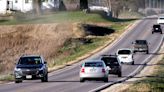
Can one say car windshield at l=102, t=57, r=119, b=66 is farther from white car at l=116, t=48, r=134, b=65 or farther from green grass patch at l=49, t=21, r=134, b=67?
green grass patch at l=49, t=21, r=134, b=67

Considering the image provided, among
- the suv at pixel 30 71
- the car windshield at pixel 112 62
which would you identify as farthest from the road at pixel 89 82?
the car windshield at pixel 112 62

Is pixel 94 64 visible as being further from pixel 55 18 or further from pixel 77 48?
pixel 55 18

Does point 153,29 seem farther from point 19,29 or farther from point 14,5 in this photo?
point 14,5

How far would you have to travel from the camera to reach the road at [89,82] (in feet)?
115

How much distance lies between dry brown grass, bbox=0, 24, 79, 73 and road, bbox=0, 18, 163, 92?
6.87 m

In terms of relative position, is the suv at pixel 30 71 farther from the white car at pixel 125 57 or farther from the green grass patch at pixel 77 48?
the green grass patch at pixel 77 48

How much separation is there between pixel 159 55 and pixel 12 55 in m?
18.4

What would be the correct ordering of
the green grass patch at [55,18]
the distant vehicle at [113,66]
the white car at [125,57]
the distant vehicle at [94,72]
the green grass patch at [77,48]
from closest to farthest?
the distant vehicle at [94,72] < the distant vehicle at [113,66] < the white car at [125,57] < the green grass patch at [77,48] < the green grass patch at [55,18]

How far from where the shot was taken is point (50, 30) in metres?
90.4

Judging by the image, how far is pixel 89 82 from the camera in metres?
41.8

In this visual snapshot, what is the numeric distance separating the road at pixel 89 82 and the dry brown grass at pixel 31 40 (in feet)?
22.5

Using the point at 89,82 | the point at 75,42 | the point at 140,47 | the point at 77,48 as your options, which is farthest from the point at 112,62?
the point at 75,42

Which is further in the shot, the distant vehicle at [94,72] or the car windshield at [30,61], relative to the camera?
the distant vehicle at [94,72]

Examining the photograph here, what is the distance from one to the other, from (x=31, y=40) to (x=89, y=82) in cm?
4442
